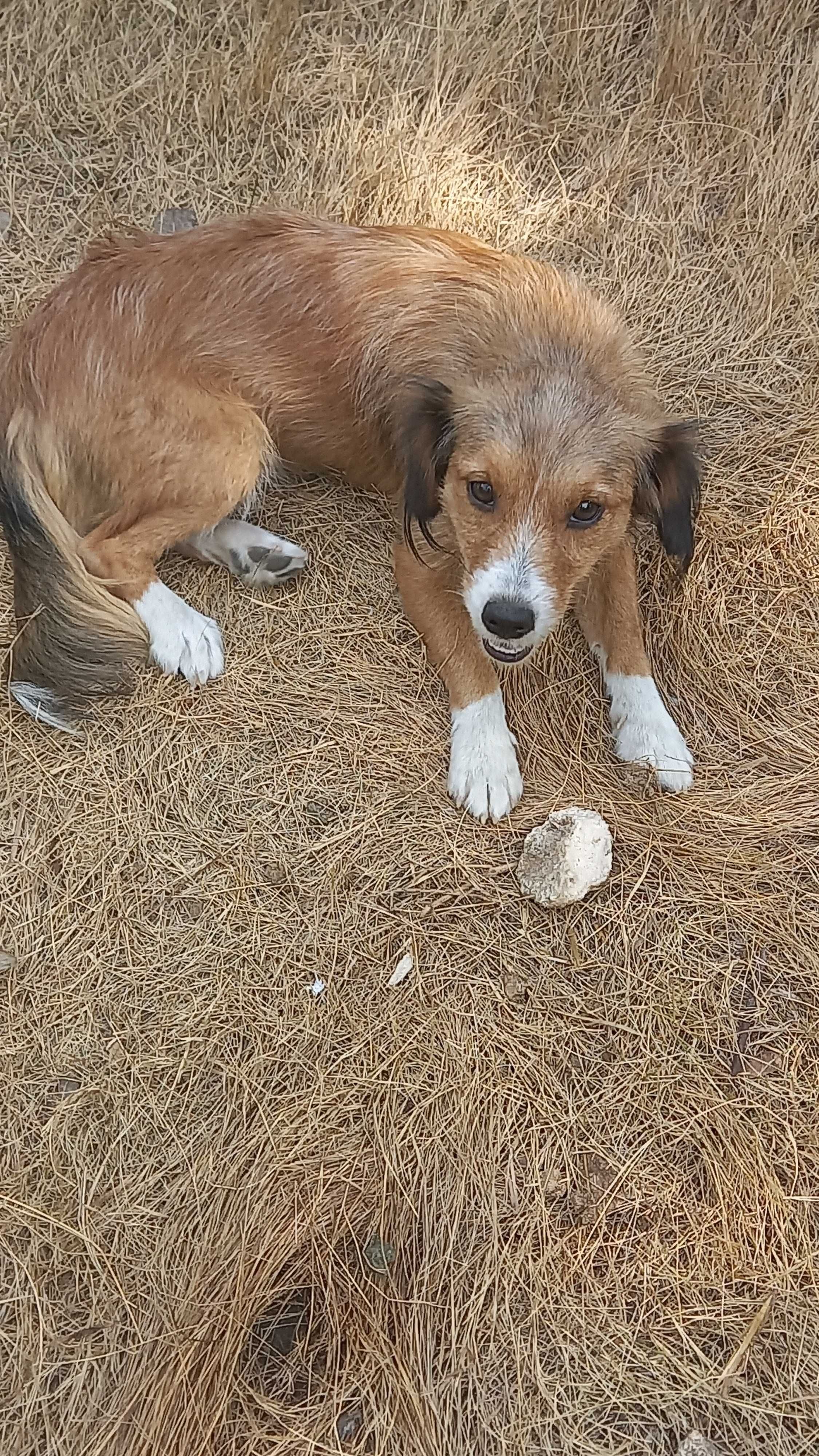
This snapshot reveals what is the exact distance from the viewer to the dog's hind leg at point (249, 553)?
295cm

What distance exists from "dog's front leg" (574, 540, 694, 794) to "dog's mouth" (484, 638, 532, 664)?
1.28ft

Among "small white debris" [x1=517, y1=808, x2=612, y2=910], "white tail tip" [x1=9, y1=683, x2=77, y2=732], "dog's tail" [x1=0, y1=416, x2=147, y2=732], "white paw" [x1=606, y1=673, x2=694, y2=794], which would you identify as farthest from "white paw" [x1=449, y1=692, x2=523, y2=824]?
"white tail tip" [x1=9, y1=683, x2=77, y2=732]

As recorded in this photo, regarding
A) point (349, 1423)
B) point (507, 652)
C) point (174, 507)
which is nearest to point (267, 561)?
point (174, 507)

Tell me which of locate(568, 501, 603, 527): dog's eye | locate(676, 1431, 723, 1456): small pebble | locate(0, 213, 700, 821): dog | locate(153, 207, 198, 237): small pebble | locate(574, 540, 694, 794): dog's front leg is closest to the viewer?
locate(676, 1431, 723, 1456): small pebble

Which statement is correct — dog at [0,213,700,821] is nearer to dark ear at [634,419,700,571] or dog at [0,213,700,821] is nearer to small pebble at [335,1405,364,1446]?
dark ear at [634,419,700,571]

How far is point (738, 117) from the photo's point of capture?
3291 millimetres

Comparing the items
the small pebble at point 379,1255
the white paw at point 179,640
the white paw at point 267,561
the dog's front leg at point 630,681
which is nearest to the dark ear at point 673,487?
the dog's front leg at point 630,681

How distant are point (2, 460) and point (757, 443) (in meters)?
2.23

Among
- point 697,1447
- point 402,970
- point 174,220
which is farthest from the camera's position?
point 174,220

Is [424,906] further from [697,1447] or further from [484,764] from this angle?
[697,1447]

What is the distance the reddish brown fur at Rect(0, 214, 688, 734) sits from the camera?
105 inches

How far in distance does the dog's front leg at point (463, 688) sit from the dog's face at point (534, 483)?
0.19 metres

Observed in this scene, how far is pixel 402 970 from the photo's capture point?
253cm

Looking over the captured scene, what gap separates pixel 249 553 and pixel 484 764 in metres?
0.95
